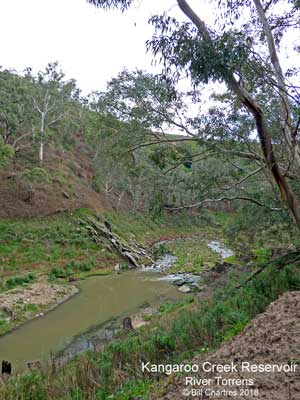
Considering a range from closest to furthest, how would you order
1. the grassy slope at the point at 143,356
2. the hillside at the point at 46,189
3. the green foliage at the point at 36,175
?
the grassy slope at the point at 143,356, the hillside at the point at 46,189, the green foliage at the point at 36,175

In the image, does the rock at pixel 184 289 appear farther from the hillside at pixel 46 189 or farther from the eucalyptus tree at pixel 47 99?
the eucalyptus tree at pixel 47 99

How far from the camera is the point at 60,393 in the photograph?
425 cm

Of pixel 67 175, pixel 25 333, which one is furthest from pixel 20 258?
pixel 67 175

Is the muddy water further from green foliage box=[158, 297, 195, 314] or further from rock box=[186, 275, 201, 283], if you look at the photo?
green foliage box=[158, 297, 195, 314]

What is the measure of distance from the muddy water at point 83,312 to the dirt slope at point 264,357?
5.03 m

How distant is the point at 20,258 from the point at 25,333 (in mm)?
7461

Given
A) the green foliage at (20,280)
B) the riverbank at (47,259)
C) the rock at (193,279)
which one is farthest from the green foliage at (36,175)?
the rock at (193,279)

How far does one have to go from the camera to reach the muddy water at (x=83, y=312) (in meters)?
8.93

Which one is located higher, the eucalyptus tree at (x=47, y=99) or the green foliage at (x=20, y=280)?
the eucalyptus tree at (x=47, y=99)

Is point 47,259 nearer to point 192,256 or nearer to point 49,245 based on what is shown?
point 49,245

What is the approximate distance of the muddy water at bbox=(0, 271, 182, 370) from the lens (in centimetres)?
893

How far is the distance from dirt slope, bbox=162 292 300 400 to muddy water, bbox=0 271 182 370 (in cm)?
503

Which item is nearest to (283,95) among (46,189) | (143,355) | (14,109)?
(143,355)

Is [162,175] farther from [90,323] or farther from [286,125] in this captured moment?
[90,323]
